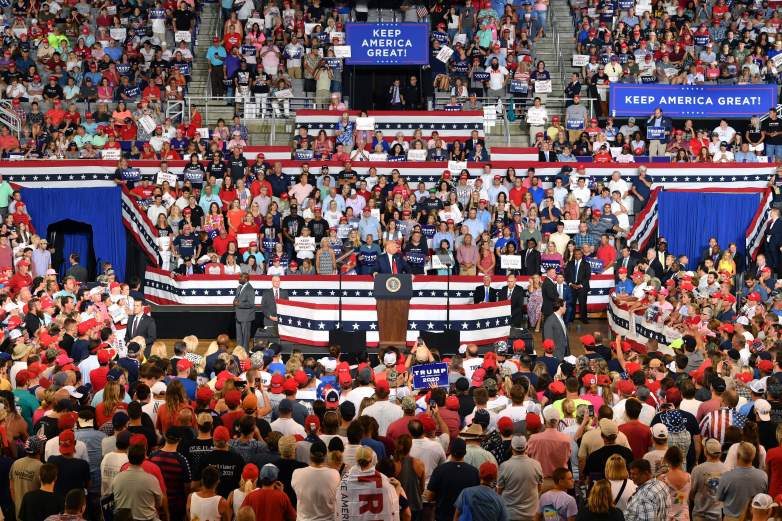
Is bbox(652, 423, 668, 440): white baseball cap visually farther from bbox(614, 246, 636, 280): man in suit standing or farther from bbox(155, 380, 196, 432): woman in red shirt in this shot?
bbox(614, 246, 636, 280): man in suit standing

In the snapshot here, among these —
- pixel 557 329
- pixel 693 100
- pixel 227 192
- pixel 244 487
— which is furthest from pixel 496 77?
pixel 244 487

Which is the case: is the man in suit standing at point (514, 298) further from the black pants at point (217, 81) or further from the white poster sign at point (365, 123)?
the black pants at point (217, 81)

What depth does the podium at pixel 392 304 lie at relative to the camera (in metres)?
20.9

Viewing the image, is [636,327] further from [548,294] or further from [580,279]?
[580,279]

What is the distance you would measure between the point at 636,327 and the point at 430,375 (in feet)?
29.5

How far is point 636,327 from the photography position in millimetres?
21672

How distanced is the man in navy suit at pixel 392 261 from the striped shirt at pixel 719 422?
11.5m

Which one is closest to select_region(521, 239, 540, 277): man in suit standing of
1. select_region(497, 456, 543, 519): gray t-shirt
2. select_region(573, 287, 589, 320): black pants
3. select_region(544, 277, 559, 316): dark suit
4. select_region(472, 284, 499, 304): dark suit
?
select_region(573, 287, 589, 320): black pants

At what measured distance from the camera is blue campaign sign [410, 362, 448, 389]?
1351 cm

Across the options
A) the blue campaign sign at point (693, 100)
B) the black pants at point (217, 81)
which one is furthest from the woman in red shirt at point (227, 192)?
the blue campaign sign at point (693, 100)

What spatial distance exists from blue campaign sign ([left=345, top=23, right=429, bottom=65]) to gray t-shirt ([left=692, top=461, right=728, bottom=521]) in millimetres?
20872

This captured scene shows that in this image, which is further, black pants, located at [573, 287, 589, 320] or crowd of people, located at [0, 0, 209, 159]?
crowd of people, located at [0, 0, 209, 159]

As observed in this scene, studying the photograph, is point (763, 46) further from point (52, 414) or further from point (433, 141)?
point (52, 414)

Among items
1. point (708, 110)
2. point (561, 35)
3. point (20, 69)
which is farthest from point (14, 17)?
point (708, 110)
